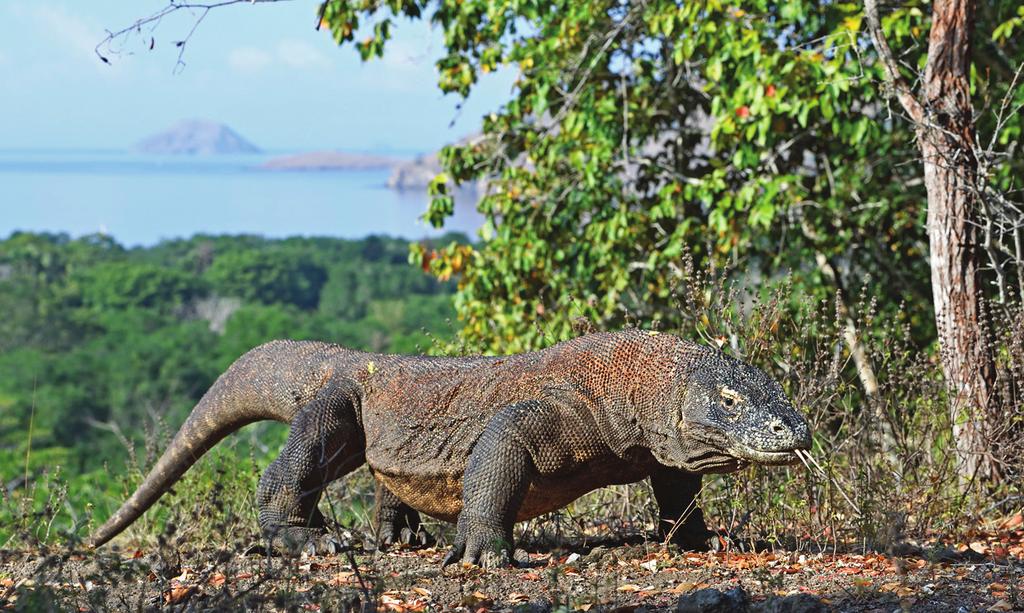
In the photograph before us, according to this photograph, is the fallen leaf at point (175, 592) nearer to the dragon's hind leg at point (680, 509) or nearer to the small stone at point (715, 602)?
the small stone at point (715, 602)

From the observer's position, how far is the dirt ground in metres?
4.02

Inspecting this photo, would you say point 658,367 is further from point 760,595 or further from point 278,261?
point 278,261

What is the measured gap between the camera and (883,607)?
4219 mm

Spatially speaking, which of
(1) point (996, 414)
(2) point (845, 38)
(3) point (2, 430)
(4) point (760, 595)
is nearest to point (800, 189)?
(2) point (845, 38)

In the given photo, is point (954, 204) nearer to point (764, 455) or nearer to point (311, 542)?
point (764, 455)

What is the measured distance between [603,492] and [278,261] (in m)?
75.5

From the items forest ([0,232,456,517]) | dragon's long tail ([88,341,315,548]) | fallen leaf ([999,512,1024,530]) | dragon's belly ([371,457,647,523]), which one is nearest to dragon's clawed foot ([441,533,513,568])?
dragon's belly ([371,457,647,523])

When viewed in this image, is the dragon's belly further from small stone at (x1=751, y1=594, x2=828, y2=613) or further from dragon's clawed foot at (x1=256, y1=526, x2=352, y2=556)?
small stone at (x1=751, y1=594, x2=828, y2=613)

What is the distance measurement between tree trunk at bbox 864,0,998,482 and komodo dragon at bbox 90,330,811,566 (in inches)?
81.0

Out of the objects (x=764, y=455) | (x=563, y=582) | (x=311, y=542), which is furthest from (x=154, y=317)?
(x=764, y=455)

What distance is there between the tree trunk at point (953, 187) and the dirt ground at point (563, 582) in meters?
1.23

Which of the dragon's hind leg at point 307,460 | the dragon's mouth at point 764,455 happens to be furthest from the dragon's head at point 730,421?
the dragon's hind leg at point 307,460

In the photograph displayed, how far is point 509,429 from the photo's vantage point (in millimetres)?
4941

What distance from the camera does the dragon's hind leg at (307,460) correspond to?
5484 millimetres
